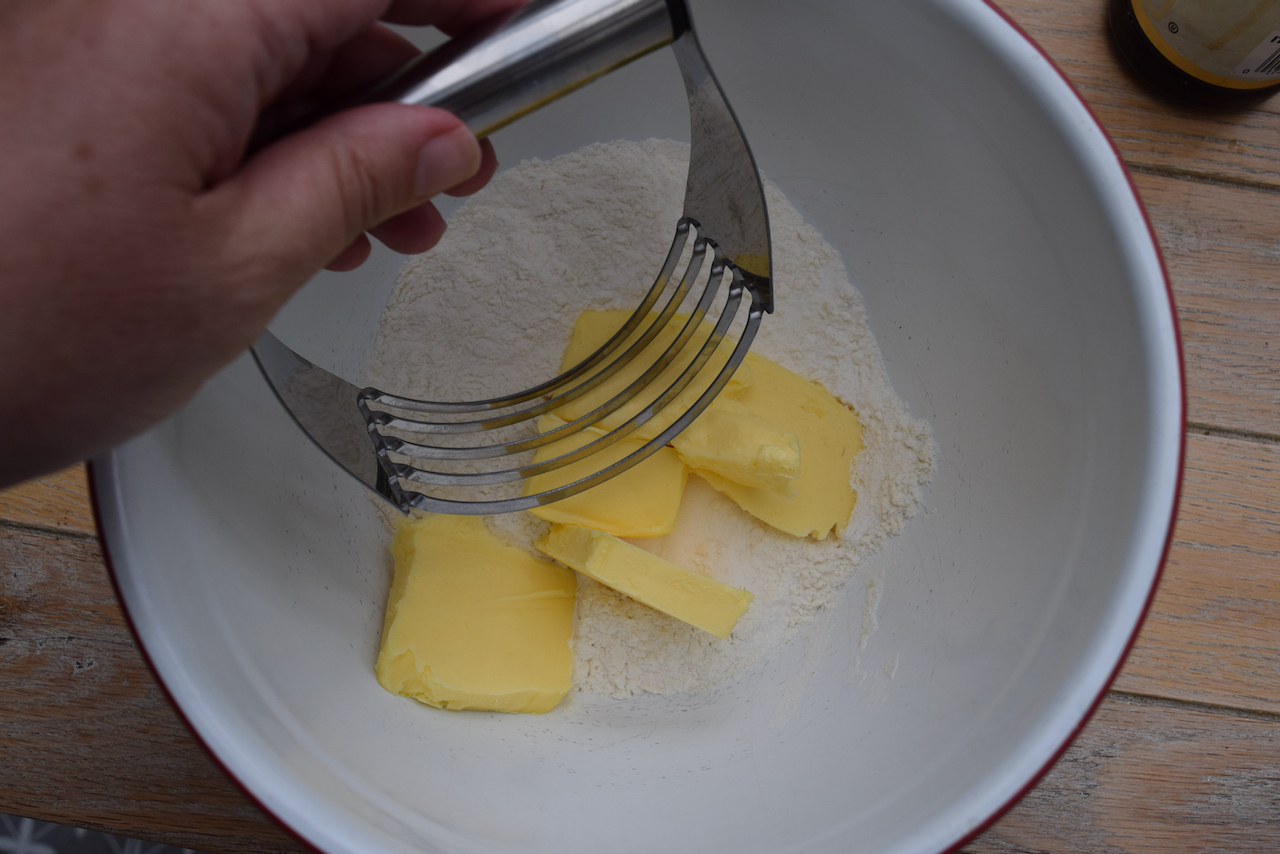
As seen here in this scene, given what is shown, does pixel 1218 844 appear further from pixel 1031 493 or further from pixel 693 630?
pixel 693 630

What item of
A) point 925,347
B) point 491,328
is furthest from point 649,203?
point 925,347

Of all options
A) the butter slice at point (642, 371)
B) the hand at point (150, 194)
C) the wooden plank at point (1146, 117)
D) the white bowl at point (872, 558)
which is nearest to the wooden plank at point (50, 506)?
the white bowl at point (872, 558)

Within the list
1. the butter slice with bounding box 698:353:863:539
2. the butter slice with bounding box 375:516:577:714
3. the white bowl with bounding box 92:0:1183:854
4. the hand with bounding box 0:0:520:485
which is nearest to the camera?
the hand with bounding box 0:0:520:485

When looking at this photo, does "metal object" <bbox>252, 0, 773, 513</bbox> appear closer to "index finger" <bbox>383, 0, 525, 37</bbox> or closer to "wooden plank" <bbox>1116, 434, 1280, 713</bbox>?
"index finger" <bbox>383, 0, 525, 37</bbox>

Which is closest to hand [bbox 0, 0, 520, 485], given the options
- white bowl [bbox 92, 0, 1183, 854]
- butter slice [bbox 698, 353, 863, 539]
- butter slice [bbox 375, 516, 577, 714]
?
white bowl [bbox 92, 0, 1183, 854]

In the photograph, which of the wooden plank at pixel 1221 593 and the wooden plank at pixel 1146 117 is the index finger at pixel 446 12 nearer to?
the wooden plank at pixel 1146 117

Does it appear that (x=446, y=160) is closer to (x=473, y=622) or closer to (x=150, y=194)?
(x=150, y=194)
